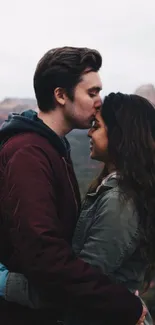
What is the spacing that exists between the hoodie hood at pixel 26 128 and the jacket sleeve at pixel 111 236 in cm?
25

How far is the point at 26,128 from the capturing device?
5.70ft

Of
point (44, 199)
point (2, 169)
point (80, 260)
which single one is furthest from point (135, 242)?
point (2, 169)

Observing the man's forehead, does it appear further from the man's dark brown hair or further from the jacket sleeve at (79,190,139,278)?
the jacket sleeve at (79,190,139,278)

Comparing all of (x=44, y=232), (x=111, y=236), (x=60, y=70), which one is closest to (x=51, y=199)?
(x=44, y=232)

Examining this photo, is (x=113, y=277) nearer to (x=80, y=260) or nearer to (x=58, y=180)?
(x=80, y=260)

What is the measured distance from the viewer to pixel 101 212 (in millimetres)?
1729

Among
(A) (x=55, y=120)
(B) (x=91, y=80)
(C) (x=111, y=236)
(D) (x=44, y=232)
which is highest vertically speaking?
(B) (x=91, y=80)

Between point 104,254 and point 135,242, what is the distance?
11cm

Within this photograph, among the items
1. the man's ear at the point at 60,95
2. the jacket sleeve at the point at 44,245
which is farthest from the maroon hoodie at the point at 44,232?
the man's ear at the point at 60,95

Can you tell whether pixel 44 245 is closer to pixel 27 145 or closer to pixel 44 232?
pixel 44 232

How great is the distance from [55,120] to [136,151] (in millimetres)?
293

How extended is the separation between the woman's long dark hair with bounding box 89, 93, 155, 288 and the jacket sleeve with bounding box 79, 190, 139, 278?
0.16 ft

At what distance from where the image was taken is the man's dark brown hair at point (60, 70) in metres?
1.86

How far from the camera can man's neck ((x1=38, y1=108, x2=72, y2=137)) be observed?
188 centimetres
